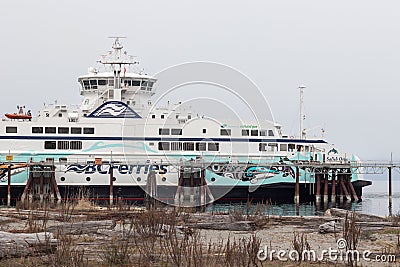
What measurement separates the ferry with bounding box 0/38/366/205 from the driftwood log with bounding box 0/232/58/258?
25.8 m

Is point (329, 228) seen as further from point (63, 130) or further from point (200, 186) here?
point (63, 130)

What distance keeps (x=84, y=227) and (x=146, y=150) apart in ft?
80.0

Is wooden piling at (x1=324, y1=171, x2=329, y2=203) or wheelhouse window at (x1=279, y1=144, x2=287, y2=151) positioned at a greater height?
wheelhouse window at (x1=279, y1=144, x2=287, y2=151)

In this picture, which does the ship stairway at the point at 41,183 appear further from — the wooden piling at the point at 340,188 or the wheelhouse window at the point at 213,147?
the wooden piling at the point at 340,188

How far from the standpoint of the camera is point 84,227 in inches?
656

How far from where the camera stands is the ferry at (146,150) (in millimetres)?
40031

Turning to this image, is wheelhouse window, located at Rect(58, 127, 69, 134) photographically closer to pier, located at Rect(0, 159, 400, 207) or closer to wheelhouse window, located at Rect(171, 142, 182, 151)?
pier, located at Rect(0, 159, 400, 207)

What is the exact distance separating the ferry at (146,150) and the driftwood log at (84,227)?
841 inches

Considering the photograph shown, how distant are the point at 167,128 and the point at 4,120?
380 inches

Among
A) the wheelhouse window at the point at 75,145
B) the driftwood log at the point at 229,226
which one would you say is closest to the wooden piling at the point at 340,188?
the wheelhouse window at the point at 75,145

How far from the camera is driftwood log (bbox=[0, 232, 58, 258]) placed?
39.8ft

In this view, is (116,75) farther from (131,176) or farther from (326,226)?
(326,226)

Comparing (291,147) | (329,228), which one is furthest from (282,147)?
(329,228)

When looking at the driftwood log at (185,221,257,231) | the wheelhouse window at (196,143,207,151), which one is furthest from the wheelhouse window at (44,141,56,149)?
→ the driftwood log at (185,221,257,231)
